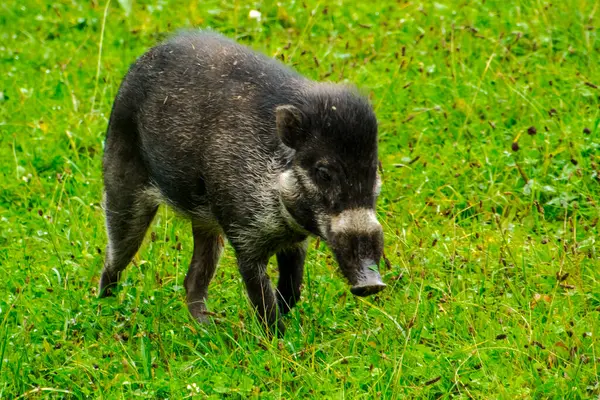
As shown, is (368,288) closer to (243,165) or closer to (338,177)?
(338,177)

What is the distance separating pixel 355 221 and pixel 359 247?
0.15m

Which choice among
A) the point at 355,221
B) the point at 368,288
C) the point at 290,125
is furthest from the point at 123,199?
the point at 368,288

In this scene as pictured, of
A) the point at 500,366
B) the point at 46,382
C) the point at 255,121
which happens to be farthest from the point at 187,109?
the point at 500,366

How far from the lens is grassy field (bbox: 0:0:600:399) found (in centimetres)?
548

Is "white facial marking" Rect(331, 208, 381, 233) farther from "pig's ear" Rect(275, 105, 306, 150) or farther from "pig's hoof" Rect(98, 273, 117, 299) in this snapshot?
"pig's hoof" Rect(98, 273, 117, 299)

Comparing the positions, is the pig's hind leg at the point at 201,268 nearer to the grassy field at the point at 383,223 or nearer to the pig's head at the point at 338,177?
the grassy field at the point at 383,223

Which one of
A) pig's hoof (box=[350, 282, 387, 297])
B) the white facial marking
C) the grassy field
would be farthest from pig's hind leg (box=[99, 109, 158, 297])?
pig's hoof (box=[350, 282, 387, 297])

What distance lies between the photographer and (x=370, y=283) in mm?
5199

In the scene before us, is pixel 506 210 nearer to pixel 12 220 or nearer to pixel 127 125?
pixel 127 125

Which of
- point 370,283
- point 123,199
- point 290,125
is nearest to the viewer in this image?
point 370,283

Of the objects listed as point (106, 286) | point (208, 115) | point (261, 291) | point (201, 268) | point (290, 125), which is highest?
point (290, 125)

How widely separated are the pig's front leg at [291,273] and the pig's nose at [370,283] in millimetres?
994

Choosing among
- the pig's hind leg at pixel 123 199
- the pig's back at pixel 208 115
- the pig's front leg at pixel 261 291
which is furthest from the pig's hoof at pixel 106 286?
the pig's front leg at pixel 261 291

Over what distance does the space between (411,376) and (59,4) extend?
657 cm
